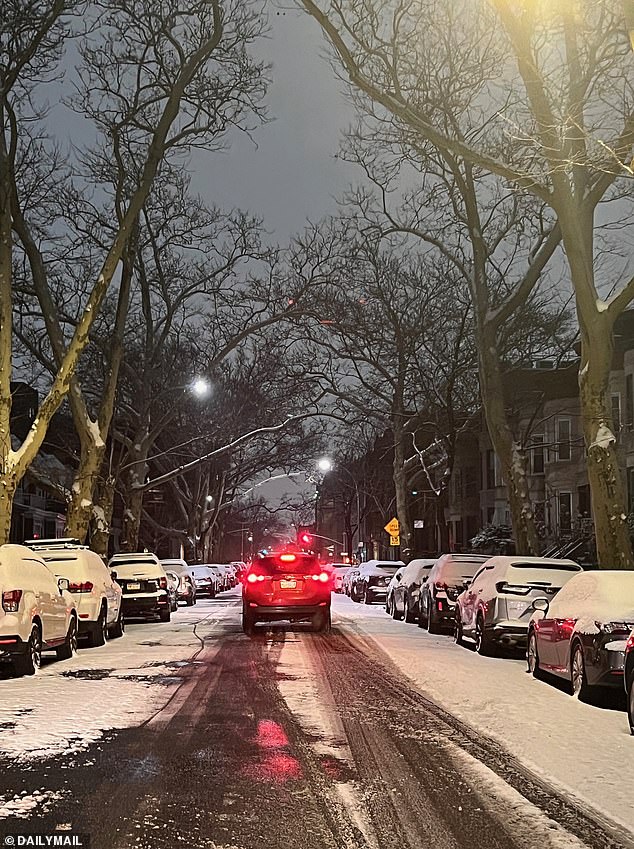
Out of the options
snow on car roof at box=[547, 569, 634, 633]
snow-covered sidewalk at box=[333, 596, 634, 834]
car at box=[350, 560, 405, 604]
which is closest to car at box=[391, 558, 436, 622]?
snow-covered sidewalk at box=[333, 596, 634, 834]

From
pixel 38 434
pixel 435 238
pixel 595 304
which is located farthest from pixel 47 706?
pixel 435 238

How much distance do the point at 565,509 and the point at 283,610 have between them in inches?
1205

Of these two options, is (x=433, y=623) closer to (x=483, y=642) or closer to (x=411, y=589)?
(x=411, y=589)

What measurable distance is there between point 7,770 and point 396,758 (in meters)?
2.92

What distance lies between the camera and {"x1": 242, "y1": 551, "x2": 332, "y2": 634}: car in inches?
917

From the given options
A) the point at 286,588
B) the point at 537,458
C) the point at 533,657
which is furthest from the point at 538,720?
the point at 537,458

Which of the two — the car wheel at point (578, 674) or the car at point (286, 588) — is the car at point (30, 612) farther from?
the car wheel at point (578, 674)

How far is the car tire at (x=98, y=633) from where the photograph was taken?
2034cm

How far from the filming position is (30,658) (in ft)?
49.5

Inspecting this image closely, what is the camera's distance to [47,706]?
38.9 feet

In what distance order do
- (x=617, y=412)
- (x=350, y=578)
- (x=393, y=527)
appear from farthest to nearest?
(x=350, y=578)
(x=393, y=527)
(x=617, y=412)

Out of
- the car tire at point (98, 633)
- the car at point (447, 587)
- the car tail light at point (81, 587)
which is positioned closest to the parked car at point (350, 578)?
the car at point (447, 587)

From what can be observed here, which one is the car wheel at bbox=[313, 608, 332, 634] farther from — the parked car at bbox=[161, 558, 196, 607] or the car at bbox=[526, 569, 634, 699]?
the parked car at bbox=[161, 558, 196, 607]

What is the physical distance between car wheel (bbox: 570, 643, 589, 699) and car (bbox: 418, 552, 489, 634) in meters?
10.0
